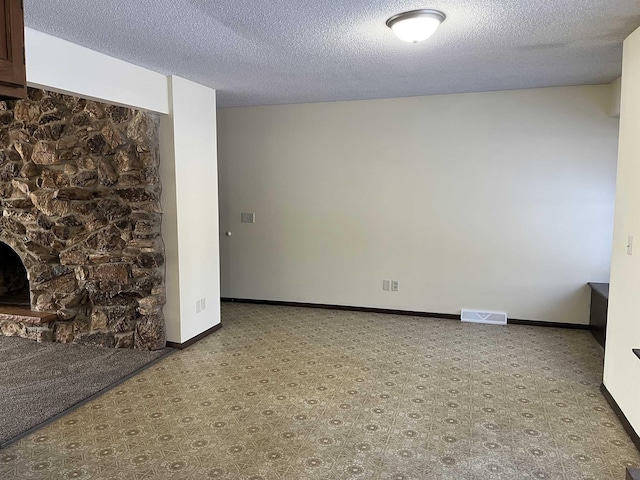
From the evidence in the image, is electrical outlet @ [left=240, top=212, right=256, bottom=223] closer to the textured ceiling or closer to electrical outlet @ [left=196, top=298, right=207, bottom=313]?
electrical outlet @ [left=196, top=298, right=207, bottom=313]

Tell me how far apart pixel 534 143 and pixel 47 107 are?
4719mm

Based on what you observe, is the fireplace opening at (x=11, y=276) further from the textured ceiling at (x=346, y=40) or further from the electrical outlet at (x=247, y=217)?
the textured ceiling at (x=346, y=40)

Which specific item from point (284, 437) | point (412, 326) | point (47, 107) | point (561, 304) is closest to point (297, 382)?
point (284, 437)

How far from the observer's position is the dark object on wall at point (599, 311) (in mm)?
4141

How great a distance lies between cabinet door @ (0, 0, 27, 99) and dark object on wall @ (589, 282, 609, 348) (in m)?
4.44

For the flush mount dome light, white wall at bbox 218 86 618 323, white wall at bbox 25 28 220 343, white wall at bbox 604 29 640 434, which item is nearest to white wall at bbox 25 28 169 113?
white wall at bbox 25 28 220 343

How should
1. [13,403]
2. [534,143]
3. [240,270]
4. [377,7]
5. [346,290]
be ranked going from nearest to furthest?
[377,7], [13,403], [534,143], [346,290], [240,270]

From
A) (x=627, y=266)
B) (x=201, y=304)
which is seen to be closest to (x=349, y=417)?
(x=627, y=266)

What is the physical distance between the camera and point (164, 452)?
103 inches

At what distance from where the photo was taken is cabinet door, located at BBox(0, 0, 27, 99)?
168 centimetres

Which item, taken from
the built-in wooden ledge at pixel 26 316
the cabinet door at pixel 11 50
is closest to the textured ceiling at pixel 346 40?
the cabinet door at pixel 11 50

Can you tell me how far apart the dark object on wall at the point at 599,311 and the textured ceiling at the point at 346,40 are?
6.42 feet

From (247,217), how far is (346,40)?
3173 millimetres

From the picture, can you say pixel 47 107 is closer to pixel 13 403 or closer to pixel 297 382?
pixel 13 403
